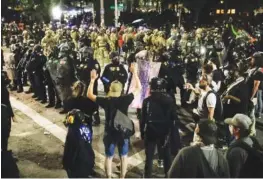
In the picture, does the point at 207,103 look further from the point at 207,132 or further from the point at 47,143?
the point at 47,143

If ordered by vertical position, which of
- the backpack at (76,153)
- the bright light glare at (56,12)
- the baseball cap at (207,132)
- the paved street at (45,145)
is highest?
the bright light glare at (56,12)

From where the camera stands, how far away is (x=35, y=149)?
8.67m

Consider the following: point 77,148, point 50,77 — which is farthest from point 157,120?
point 50,77

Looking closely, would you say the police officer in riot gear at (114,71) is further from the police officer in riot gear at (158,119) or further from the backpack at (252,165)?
the backpack at (252,165)

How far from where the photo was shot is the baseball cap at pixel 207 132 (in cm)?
418

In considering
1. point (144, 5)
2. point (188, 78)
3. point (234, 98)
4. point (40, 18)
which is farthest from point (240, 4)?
point (234, 98)

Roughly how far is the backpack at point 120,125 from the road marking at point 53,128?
5.09 feet

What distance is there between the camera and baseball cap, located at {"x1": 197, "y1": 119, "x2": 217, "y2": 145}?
4.18 m

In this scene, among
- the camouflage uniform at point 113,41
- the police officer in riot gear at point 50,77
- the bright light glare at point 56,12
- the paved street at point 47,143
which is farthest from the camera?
the bright light glare at point 56,12

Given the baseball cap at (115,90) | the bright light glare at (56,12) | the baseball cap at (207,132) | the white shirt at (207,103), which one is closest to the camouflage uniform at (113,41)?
the white shirt at (207,103)

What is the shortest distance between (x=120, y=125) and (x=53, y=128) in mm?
4280

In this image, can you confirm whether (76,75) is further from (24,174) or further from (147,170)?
(147,170)

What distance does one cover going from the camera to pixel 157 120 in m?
6.35

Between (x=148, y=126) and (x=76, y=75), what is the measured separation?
15.4 ft
